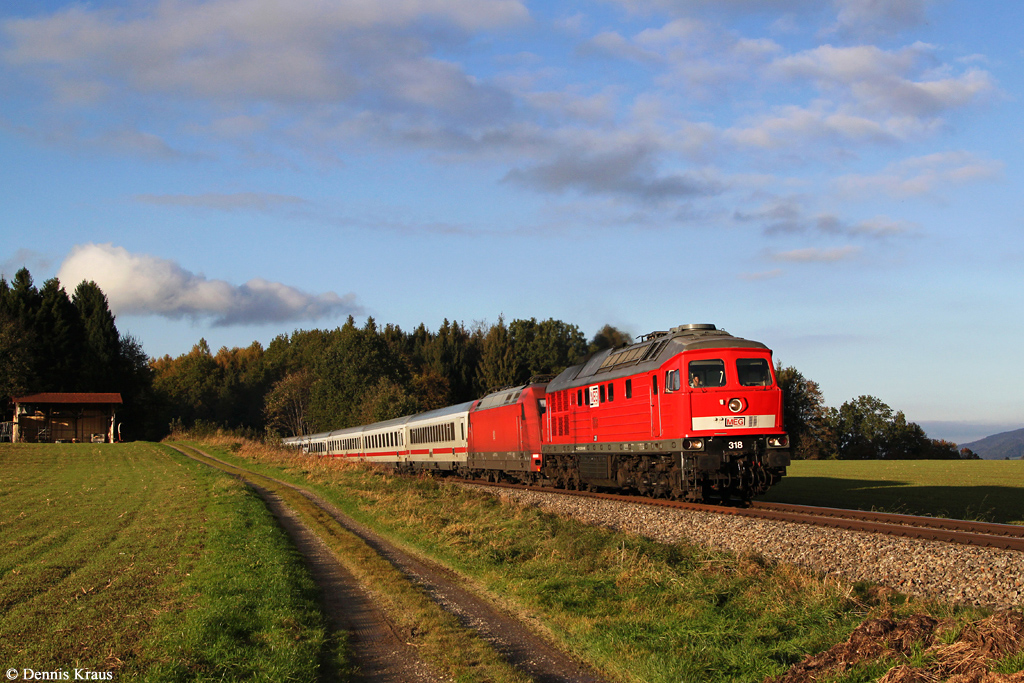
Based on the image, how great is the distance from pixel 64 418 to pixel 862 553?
7070 cm

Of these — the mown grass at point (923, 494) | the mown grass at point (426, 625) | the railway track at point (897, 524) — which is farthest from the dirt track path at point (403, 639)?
the mown grass at point (923, 494)

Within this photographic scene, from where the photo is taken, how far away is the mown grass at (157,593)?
763cm

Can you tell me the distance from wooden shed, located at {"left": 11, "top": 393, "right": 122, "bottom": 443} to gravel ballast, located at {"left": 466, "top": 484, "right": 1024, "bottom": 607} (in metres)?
61.2

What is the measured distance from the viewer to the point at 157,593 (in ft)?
34.7

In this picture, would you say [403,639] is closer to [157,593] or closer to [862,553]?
[157,593]

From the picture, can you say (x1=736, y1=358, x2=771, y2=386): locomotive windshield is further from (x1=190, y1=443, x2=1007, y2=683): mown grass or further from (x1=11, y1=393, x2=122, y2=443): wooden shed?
(x1=11, y1=393, x2=122, y2=443): wooden shed

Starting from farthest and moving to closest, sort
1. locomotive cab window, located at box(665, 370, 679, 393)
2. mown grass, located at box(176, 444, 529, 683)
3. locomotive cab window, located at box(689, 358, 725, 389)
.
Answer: locomotive cab window, located at box(665, 370, 679, 393) < locomotive cab window, located at box(689, 358, 725, 389) < mown grass, located at box(176, 444, 529, 683)

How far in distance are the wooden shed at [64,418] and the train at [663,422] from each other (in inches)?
1955

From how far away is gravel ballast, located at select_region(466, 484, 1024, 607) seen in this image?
10844mm

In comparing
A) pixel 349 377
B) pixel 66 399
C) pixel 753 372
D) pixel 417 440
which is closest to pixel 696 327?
pixel 753 372

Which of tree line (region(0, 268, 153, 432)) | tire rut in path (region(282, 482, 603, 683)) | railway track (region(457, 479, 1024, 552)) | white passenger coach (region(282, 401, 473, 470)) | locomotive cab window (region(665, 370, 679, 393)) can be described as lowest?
tire rut in path (region(282, 482, 603, 683))

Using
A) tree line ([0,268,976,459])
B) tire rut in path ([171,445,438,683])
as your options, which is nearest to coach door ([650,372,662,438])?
tire rut in path ([171,445,438,683])

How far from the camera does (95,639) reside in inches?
324

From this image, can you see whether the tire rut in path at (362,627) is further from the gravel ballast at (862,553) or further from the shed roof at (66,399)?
the shed roof at (66,399)
